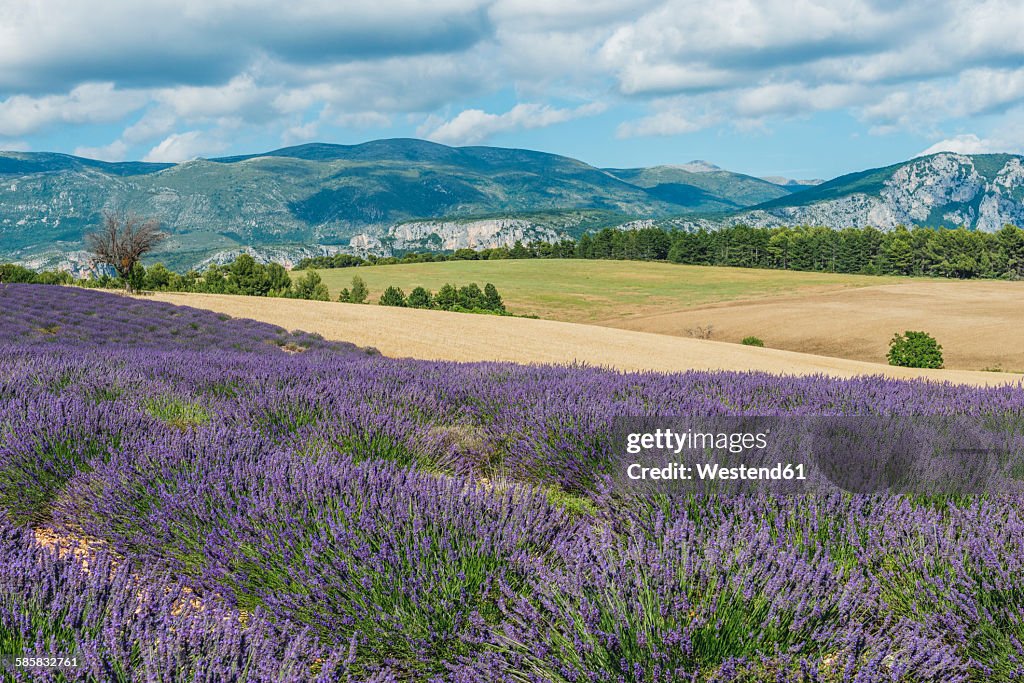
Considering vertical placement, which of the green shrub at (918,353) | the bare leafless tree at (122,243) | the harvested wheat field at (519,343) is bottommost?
the green shrub at (918,353)

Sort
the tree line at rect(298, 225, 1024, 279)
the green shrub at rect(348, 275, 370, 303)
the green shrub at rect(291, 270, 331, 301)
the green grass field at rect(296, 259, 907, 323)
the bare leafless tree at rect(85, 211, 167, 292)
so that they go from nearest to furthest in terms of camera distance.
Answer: the bare leafless tree at rect(85, 211, 167, 292), the green shrub at rect(291, 270, 331, 301), the green shrub at rect(348, 275, 370, 303), the green grass field at rect(296, 259, 907, 323), the tree line at rect(298, 225, 1024, 279)

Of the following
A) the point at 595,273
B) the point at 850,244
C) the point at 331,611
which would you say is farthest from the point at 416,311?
the point at 850,244

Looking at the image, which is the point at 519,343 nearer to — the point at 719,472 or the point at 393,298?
the point at 719,472

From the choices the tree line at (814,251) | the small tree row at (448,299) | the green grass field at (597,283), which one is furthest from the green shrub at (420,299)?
the tree line at (814,251)

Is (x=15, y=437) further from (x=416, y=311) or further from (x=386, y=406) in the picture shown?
(x=416, y=311)

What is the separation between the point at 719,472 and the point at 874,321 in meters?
48.6

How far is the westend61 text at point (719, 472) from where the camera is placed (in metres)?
3.51

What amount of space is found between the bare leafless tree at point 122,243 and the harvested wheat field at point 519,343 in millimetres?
2951

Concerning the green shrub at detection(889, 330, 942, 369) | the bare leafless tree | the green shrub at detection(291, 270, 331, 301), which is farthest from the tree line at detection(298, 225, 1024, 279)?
the green shrub at detection(889, 330, 942, 369)

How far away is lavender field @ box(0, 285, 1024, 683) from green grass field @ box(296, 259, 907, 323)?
172 ft

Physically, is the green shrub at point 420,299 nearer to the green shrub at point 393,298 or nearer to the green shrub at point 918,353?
the green shrub at point 393,298

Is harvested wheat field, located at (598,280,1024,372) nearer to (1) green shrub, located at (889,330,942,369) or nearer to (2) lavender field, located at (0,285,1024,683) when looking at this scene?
(1) green shrub, located at (889,330,942,369)

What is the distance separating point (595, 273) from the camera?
275ft

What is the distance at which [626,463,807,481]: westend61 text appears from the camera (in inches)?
138
